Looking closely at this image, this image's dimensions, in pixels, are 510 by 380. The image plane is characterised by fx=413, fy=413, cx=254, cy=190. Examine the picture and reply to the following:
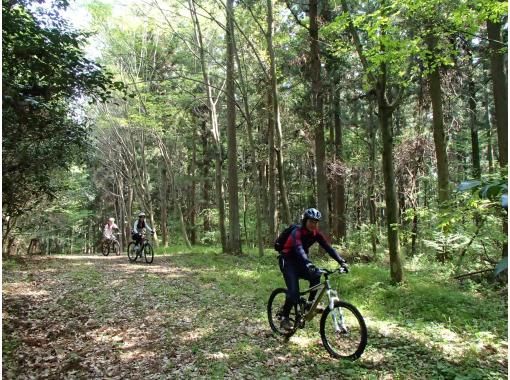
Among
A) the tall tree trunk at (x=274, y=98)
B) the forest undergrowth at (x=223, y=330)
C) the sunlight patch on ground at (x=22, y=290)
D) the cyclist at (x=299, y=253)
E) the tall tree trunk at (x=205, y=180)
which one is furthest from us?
the tall tree trunk at (x=205, y=180)

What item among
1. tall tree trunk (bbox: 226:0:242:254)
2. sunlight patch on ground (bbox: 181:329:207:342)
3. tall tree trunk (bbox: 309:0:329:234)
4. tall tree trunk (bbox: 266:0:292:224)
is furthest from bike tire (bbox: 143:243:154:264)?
sunlight patch on ground (bbox: 181:329:207:342)

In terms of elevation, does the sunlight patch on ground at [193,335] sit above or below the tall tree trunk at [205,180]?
below

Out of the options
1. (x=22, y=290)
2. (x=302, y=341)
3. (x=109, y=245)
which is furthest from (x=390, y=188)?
(x=109, y=245)

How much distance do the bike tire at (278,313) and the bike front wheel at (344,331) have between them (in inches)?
26.7

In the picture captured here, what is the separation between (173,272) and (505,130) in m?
11.4

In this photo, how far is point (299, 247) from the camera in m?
6.45

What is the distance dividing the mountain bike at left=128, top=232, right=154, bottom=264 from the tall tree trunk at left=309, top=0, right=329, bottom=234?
22.1 feet

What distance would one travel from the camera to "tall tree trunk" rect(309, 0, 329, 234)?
14680mm

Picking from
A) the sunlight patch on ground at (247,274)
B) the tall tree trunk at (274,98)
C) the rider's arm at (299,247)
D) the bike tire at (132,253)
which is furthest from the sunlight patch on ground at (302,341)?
the bike tire at (132,253)

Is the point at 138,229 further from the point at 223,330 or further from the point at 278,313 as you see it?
the point at 278,313

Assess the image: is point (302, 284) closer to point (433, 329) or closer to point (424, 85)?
point (433, 329)

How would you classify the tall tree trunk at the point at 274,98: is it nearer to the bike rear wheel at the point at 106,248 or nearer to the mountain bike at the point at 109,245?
the mountain bike at the point at 109,245

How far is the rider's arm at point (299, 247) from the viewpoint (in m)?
6.34

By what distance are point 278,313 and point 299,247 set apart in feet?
4.85
